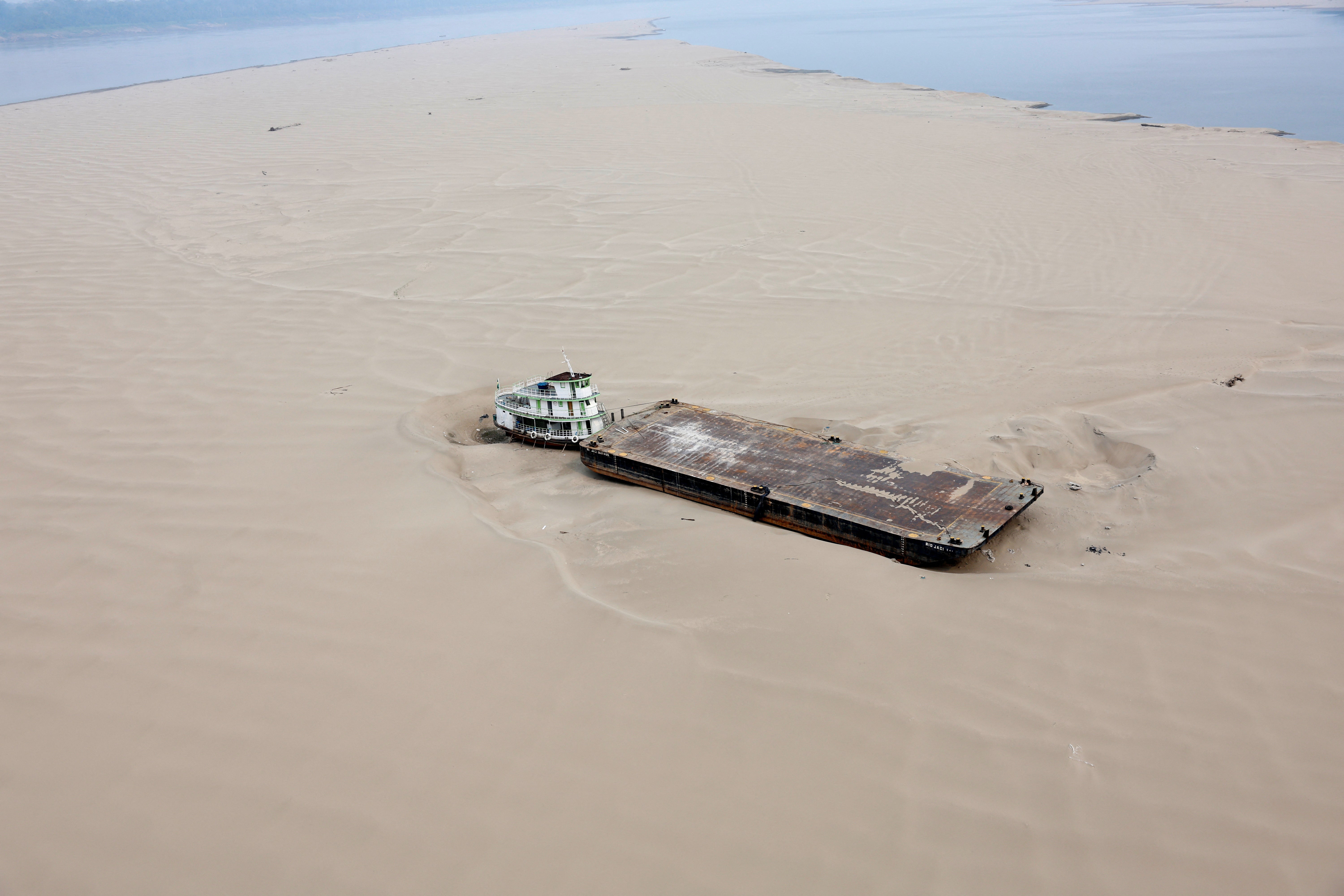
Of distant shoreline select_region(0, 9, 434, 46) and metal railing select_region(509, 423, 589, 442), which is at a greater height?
distant shoreline select_region(0, 9, 434, 46)

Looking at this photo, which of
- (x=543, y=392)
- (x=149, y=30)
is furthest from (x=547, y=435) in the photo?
(x=149, y=30)

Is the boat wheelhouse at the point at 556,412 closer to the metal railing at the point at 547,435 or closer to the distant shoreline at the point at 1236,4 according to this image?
the metal railing at the point at 547,435

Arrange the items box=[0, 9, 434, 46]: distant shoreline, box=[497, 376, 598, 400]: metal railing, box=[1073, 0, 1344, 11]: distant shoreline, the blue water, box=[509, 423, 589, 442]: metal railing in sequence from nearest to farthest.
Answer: box=[497, 376, 598, 400]: metal railing → box=[509, 423, 589, 442]: metal railing → the blue water → box=[1073, 0, 1344, 11]: distant shoreline → box=[0, 9, 434, 46]: distant shoreline

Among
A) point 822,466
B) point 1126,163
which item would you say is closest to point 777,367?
point 822,466

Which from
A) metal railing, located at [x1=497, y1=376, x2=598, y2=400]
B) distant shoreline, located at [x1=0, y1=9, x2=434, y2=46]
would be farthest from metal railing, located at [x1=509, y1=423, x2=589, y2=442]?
distant shoreline, located at [x1=0, y1=9, x2=434, y2=46]

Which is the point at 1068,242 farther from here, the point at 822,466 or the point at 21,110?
the point at 21,110

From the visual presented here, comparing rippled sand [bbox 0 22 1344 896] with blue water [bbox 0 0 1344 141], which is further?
blue water [bbox 0 0 1344 141]

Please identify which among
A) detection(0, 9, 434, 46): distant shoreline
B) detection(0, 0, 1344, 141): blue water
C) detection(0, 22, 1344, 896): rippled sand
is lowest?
detection(0, 22, 1344, 896): rippled sand

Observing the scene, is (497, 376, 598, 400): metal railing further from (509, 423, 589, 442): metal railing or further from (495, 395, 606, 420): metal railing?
(509, 423, 589, 442): metal railing
